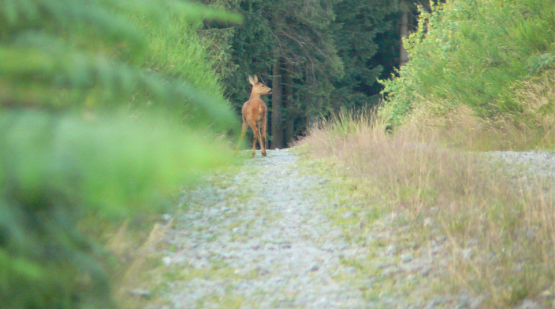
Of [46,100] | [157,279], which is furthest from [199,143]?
[157,279]

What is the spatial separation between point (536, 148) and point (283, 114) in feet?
59.2

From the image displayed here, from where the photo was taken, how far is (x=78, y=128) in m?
0.97

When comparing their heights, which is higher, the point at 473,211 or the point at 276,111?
the point at 473,211

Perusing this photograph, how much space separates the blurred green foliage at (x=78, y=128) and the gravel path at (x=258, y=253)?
1796 millimetres

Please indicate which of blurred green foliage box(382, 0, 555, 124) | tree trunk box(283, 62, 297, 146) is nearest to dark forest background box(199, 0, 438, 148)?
tree trunk box(283, 62, 297, 146)

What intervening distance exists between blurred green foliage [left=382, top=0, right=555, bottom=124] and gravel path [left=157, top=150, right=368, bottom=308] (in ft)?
17.3

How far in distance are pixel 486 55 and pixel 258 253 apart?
820 centimetres

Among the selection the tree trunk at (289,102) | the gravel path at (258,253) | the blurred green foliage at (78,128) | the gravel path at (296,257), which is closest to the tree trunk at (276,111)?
the tree trunk at (289,102)

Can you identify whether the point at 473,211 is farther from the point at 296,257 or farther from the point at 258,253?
the point at 258,253

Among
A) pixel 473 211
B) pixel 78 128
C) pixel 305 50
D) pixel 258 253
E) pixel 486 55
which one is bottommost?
pixel 258 253

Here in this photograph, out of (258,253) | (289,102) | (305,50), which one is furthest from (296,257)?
(289,102)

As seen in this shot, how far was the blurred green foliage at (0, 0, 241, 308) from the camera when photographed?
3.08 feet

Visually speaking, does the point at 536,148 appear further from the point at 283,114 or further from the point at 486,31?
the point at 283,114

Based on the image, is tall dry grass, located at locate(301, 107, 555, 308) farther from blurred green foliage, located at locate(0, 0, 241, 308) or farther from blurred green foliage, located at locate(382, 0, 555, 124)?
blurred green foliage, located at locate(382, 0, 555, 124)
